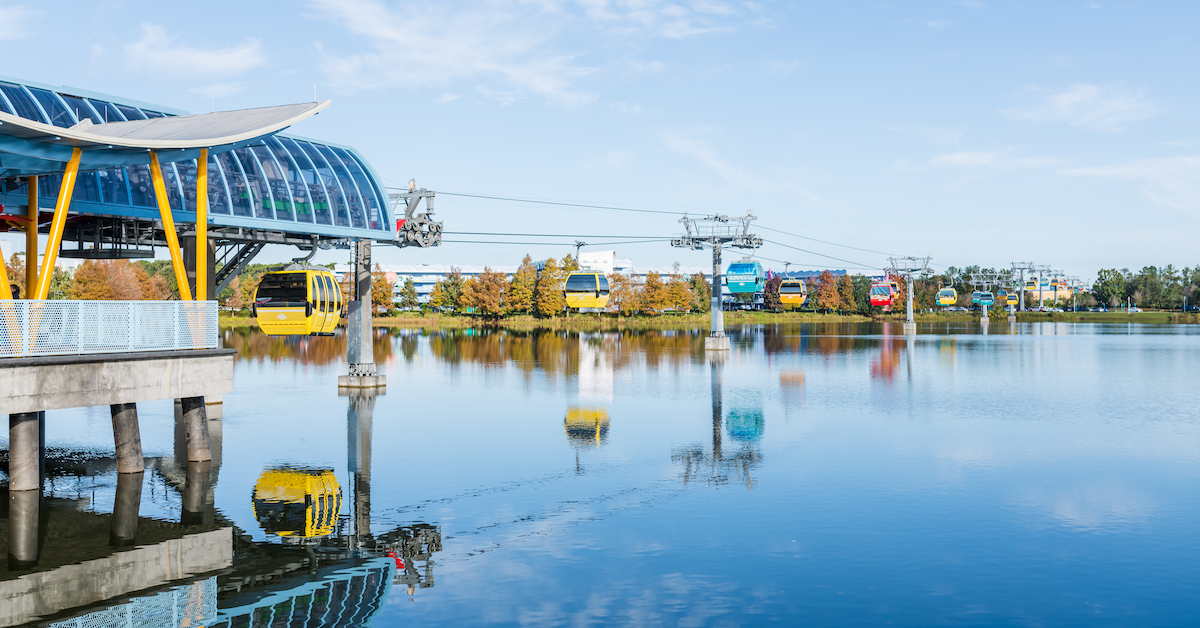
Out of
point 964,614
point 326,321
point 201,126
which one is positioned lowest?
point 964,614

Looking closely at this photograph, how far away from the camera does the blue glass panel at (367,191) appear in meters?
36.8

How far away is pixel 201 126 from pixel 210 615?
52.3ft

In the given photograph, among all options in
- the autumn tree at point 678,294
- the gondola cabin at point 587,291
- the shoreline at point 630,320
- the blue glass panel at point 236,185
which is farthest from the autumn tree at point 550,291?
the blue glass panel at point 236,185

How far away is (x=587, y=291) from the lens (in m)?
68.8

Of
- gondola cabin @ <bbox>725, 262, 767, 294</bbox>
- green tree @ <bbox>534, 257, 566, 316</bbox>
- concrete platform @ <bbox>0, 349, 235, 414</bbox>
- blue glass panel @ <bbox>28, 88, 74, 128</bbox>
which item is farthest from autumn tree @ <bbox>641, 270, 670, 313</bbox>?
concrete platform @ <bbox>0, 349, 235, 414</bbox>

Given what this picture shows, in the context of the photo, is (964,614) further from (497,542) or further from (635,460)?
(635,460)

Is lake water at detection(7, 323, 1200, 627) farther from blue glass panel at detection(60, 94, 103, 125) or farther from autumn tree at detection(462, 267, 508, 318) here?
autumn tree at detection(462, 267, 508, 318)

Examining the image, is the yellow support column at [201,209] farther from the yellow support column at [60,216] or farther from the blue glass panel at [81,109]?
the blue glass panel at [81,109]

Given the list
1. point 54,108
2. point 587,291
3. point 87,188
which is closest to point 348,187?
point 87,188

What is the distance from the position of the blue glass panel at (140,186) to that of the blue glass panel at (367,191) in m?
9.41

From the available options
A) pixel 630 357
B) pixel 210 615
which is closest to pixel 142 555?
pixel 210 615

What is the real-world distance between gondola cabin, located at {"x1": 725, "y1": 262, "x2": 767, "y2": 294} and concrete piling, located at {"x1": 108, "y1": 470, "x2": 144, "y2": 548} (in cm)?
6130

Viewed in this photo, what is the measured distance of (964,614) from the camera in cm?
1328

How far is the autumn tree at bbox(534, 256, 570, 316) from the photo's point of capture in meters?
133
